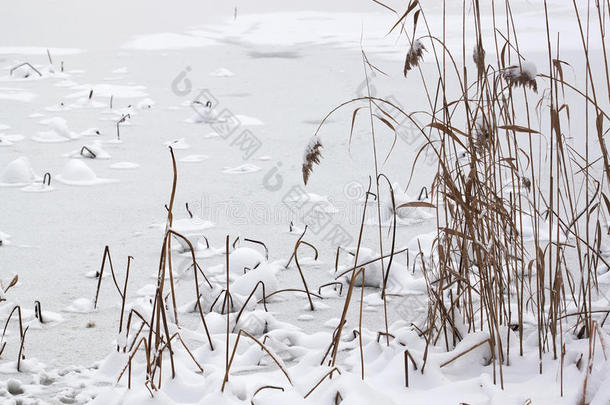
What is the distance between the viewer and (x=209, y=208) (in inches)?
119

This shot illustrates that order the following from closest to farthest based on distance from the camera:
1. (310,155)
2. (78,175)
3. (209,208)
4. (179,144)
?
(310,155), (209,208), (78,175), (179,144)

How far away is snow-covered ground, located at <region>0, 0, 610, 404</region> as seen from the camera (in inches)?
61.7

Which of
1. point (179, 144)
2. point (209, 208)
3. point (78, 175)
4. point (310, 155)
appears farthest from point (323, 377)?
point (179, 144)

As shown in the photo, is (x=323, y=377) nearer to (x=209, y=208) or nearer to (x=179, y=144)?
(x=209, y=208)

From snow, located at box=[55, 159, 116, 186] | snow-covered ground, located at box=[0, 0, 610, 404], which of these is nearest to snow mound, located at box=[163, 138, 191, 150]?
snow-covered ground, located at box=[0, 0, 610, 404]

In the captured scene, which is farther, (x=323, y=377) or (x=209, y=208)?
(x=209, y=208)

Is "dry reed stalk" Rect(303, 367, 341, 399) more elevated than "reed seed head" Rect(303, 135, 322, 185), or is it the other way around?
"reed seed head" Rect(303, 135, 322, 185)

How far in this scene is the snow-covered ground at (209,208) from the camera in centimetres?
157

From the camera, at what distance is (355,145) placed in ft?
13.0

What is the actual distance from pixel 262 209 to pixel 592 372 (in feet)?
5.78

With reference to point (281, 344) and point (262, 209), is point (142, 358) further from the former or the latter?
point (262, 209)

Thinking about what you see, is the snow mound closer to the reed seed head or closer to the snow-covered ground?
the snow-covered ground

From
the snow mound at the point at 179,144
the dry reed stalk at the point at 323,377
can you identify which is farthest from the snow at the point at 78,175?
the dry reed stalk at the point at 323,377

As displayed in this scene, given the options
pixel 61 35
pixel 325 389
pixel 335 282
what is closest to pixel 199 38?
pixel 61 35
